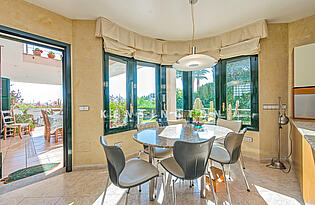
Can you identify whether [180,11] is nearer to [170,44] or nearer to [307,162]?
[170,44]

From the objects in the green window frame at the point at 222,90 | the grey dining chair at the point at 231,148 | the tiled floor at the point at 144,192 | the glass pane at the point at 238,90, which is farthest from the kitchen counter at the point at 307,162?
the glass pane at the point at 238,90

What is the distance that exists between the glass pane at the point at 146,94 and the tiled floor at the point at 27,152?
2.01 meters

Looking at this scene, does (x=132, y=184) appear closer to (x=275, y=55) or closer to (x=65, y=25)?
(x=65, y=25)

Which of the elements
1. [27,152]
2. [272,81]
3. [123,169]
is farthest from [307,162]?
[27,152]

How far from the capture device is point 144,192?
73.2 inches

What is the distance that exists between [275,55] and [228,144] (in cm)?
239

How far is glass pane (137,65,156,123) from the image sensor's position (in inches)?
132

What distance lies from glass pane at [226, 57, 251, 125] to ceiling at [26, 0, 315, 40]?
82cm

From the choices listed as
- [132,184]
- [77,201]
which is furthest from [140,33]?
[77,201]

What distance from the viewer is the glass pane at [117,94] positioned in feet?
9.30

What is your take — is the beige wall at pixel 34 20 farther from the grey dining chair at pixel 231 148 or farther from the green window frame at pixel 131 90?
the grey dining chair at pixel 231 148

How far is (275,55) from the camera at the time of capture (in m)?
2.73

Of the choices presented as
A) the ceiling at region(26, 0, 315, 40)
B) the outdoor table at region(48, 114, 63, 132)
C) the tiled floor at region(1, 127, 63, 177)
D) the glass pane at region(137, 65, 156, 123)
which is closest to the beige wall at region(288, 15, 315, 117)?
the ceiling at region(26, 0, 315, 40)

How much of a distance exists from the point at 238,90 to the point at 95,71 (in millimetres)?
3073
